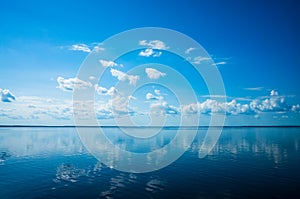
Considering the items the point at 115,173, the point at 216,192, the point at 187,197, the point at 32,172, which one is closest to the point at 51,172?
the point at 32,172

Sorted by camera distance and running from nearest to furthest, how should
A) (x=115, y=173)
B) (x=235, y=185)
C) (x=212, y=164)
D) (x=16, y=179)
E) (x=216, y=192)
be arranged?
1. (x=216, y=192)
2. (x=235, y=185)
3. (x=16, y=179)
4. (x=115, y=173)
5. (x=212, y=164)

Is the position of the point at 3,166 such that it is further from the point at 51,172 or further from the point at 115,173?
the point at 115,173

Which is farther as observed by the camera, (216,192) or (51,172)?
(51,172)

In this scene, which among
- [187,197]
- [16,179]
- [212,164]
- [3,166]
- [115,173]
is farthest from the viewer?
[212,164]

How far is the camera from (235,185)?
33875 mm

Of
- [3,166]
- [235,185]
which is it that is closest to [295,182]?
[235,185]

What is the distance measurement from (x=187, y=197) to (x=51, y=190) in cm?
1828

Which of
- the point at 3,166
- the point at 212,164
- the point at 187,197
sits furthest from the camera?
the point at 212,164

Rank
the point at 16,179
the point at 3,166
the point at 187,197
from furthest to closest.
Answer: the point at 3,166, the point at 16,179, the point at 187,197

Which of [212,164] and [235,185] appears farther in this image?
[212,164]

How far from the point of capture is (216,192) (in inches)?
1190

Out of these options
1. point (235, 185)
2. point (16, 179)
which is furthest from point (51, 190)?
point (235, 185)

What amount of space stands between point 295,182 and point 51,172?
41.9 m

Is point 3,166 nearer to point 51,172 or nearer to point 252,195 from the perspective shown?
point 51,172
